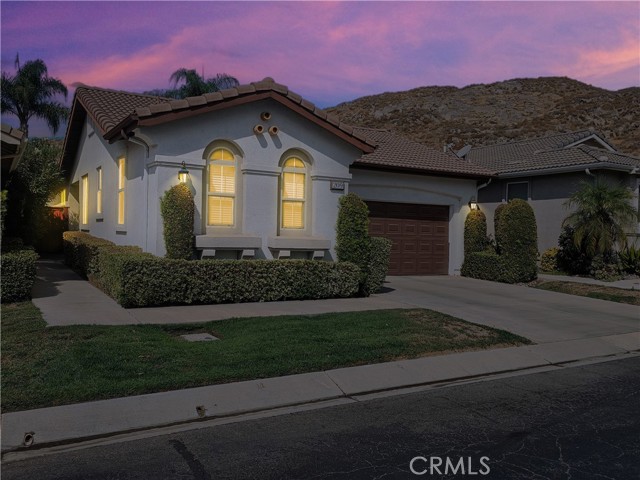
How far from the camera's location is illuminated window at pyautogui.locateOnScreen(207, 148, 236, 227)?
1313 cm

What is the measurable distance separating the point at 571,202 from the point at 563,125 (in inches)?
1872

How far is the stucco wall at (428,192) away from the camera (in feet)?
58.6

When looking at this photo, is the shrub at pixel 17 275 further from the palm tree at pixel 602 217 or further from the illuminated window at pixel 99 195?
the palm tree at pixel 602 217

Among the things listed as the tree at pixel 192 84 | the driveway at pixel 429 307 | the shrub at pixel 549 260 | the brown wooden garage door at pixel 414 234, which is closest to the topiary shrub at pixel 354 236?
the driveway at pixel 429 307

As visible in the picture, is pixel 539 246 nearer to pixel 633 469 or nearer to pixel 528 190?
pixel 528 190

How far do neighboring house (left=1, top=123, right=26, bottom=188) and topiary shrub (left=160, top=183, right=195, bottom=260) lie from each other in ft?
9.44

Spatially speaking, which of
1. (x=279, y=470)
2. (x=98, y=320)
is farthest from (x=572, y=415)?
(x=98, y=320)

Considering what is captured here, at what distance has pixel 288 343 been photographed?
846 centimetres

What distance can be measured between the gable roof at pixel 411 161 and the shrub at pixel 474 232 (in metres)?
1.37

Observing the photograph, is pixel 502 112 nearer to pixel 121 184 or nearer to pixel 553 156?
pixel 553 156

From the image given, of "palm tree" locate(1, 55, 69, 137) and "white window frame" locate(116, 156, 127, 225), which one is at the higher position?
"palm tree" locate(1, 55, 69, 137)

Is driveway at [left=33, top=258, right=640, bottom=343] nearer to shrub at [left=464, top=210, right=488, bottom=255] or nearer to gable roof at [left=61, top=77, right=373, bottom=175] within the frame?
shrub at [left=464, top=210, right=488, bottom=255]

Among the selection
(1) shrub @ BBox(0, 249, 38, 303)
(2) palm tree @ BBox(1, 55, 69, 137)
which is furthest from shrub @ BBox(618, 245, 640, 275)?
(2) palm tree @ BBox(1, 55, 69, 137)

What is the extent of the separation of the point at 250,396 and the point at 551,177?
17.2 metres
